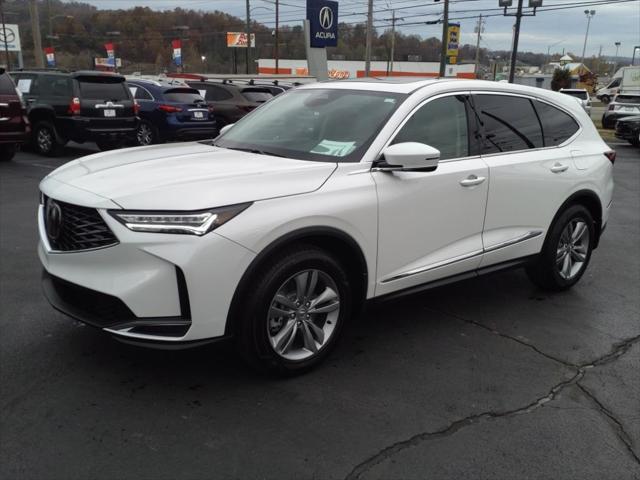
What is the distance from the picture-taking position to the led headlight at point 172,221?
9.34 feet

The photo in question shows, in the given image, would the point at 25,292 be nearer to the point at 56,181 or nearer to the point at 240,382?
the point at 56,181

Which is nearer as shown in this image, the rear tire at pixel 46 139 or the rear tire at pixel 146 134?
the rear tire at pixel 46 139

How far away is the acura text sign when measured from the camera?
14.3 meters

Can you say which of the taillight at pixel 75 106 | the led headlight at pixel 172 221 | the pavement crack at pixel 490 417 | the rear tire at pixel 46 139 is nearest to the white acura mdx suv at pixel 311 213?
the led headlight at pixel 172 221

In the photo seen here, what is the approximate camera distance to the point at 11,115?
10.7 metres

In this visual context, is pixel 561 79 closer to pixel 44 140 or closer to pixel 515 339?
pixel 44 140

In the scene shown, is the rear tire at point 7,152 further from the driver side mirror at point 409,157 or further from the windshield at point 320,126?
the driver side mirror at point 409,157

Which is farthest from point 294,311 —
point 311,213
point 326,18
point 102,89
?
point 326,18

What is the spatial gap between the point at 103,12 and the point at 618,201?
261ft

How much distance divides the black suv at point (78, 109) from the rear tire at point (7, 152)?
2.98ft

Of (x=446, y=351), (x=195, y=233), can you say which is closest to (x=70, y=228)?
(x=195, y=233)

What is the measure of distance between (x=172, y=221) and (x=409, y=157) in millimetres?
1417

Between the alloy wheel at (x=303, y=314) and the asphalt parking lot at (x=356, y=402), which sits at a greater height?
the alloy wheel at (x=303, y=314)

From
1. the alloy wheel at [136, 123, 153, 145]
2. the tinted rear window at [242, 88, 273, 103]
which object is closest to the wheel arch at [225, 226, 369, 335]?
the alloy wheel at [136, 123, 153, 145]
